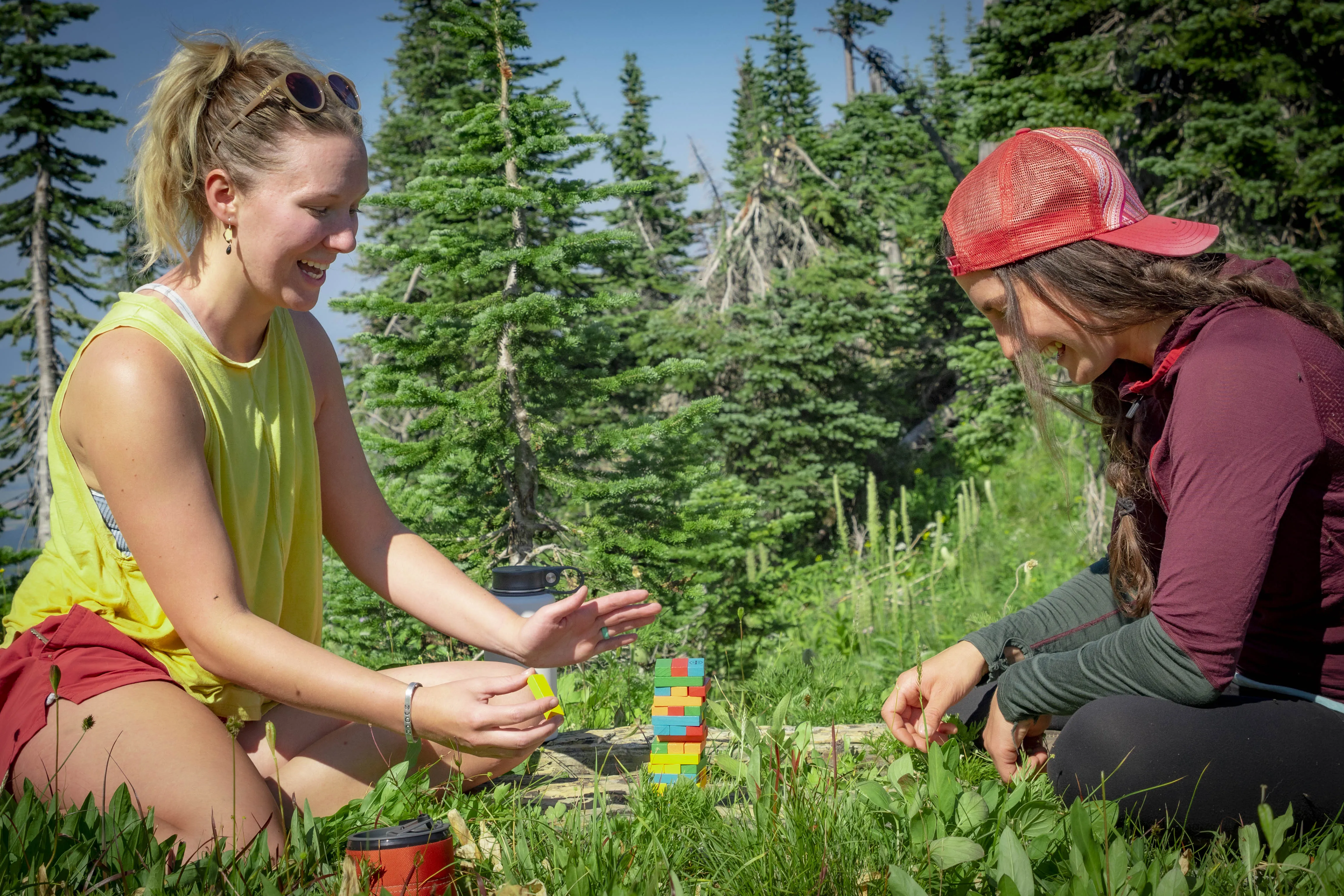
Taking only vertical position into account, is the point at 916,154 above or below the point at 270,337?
above

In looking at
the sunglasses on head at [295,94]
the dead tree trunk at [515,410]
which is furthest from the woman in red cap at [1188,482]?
the dead tree trunk at [515,410]

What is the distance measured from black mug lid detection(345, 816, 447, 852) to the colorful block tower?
74 cm

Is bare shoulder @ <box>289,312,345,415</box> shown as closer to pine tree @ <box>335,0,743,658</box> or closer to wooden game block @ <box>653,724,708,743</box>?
wooden game block @ <box>653,724,708,743</box>

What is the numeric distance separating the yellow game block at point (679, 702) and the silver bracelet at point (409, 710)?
661 mm

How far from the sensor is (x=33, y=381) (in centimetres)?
1331

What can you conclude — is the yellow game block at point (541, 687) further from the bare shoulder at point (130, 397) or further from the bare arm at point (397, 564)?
the bare shoulder at point (130, 397)

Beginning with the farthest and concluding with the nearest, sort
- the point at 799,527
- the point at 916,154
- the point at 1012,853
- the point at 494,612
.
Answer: the point at 916,154 < the point at 799,527 < the point at 494,612 < the point at 1012,853

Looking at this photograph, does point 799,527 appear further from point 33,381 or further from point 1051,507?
point 33,381

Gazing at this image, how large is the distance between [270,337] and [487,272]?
132 inches

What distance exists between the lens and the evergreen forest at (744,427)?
1633 millimetres

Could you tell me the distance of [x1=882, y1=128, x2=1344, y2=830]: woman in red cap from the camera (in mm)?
1640

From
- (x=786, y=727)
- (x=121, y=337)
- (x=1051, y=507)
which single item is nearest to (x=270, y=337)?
(x=121, y=337)

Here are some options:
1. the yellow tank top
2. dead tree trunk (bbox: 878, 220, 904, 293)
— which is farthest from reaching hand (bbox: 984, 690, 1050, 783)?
dead tree trunk (bbox: 878, 220, 904, 293)

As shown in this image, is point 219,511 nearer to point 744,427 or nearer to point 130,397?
point 130,397
